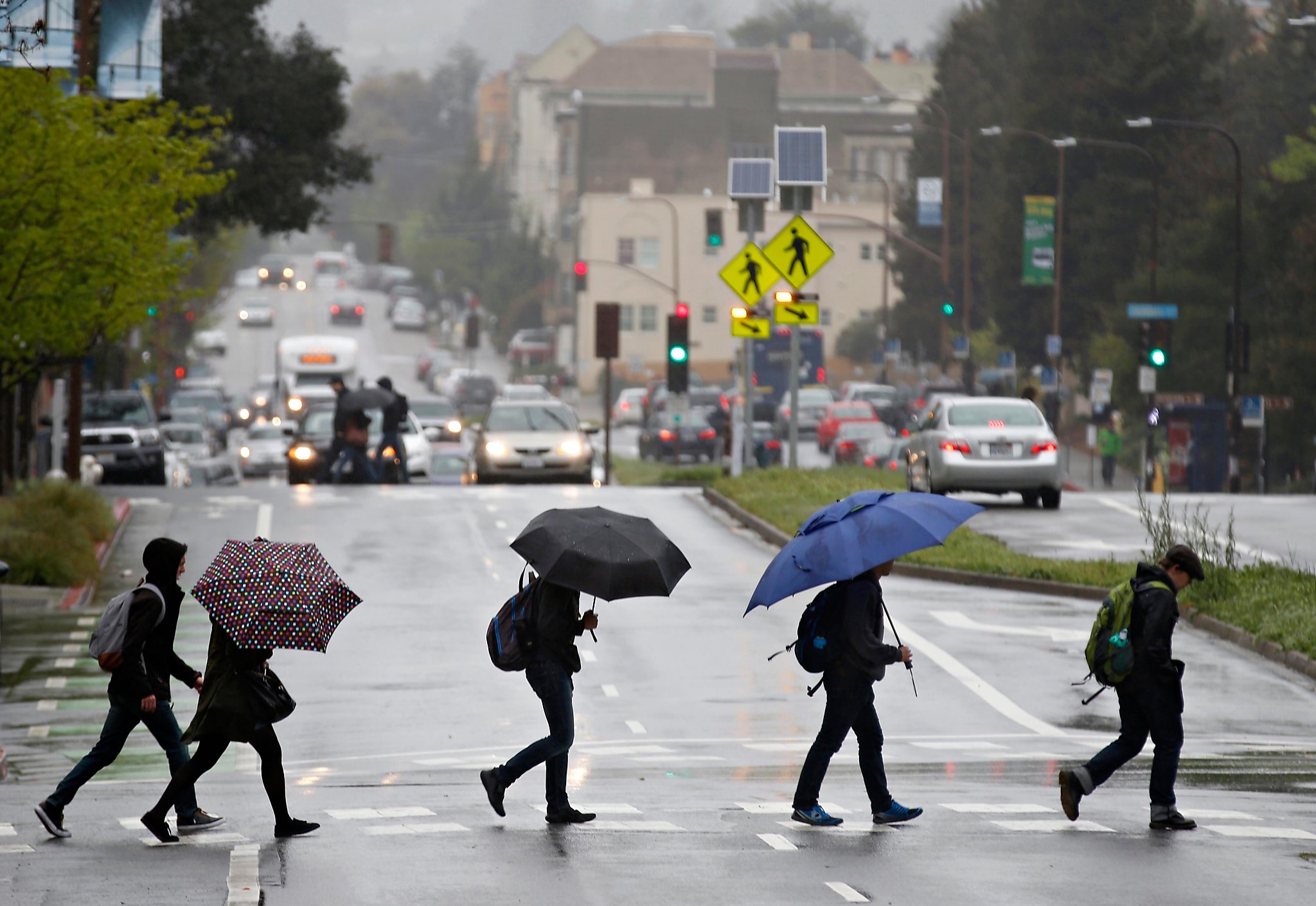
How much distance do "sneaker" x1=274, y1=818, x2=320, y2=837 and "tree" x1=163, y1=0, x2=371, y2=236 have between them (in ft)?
122

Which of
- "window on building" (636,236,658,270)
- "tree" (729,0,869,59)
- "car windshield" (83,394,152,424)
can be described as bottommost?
"car windshield" (83,394,152,424)

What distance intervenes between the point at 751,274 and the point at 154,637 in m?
20.8

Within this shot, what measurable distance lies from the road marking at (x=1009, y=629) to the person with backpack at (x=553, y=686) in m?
9.05

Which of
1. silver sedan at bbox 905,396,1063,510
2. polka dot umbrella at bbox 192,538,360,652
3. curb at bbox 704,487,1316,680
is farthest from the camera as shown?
silver sedan at bbox 905,396,1063,510

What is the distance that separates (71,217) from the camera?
26.4m

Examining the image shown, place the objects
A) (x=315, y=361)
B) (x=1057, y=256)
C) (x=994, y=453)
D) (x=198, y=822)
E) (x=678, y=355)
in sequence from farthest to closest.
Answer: (x=1057, y=256), (x=315, y=361), (x=678, y=355), (x=994, y=453), (x=198, y=822)

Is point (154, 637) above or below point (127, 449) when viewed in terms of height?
above

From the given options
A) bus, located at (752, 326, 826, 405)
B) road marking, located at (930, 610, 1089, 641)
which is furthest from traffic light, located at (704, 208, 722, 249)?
road marking, located at (930, 610, 1089, 641)

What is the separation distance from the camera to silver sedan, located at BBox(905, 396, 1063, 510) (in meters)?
29.0

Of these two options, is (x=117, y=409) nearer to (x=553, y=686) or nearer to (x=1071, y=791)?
(x=553, y=686)

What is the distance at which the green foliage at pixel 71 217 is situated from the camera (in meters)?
26.1

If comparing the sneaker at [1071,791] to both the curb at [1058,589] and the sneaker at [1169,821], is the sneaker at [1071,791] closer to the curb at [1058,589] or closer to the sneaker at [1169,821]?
the sneaker at [1169,821]

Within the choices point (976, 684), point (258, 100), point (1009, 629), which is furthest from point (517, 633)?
point (258, 100)

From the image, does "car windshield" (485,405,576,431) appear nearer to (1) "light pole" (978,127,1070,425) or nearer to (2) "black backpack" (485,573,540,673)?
(2) "black backpack" (485,573,540,673)
